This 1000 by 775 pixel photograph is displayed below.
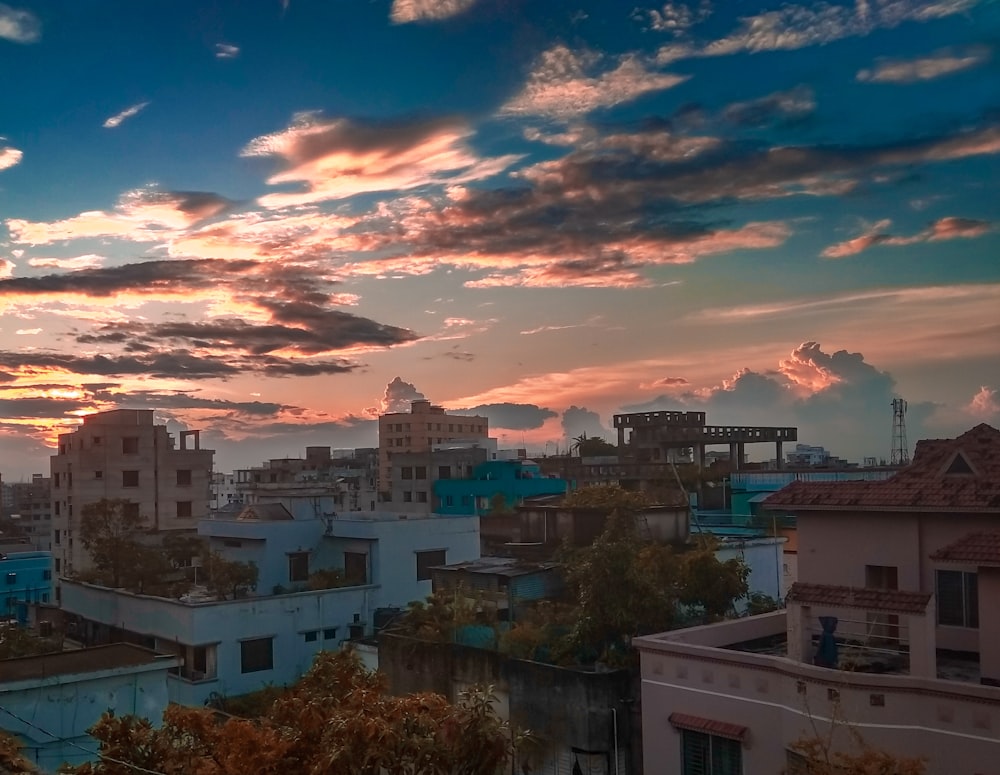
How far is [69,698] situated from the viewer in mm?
20844

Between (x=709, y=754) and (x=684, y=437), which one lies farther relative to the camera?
(x=684, y=437)

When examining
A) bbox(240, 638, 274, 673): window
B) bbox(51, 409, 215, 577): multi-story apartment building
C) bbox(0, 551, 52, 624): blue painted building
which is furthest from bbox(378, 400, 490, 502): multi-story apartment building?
bbox(240, 638, 274, 673): window

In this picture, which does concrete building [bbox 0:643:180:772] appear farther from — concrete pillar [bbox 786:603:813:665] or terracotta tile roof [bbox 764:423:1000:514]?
terracotta tile roof [bbox 764:423:1000:514]

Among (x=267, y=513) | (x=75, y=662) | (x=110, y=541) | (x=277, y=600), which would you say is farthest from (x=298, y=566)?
(x=75, y=662)

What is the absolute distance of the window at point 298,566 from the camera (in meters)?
38.1

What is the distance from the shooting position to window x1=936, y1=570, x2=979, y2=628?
16.1 meters

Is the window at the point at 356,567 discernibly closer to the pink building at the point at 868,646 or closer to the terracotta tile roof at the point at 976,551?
the pink building at the point at 868,646

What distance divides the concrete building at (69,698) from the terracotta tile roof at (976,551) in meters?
15.9

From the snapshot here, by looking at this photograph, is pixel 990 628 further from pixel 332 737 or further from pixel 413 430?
pixel 413 430

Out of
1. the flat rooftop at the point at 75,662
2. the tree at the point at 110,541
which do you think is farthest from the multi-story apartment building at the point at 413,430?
the flat rooftop at the point at 75,662

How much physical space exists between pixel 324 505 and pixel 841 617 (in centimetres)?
2812

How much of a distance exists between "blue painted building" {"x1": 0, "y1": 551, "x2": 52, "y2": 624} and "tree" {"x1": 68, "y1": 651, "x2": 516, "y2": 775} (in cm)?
4888

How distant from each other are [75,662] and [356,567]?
48.8 feet

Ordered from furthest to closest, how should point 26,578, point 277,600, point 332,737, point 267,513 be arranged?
point 26,578, point 267,513, point 277,600, point 332,737
